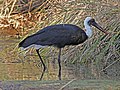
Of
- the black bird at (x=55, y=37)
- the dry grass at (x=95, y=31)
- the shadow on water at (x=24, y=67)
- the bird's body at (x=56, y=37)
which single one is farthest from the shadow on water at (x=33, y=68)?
the bird's body at (x=56, y=37)

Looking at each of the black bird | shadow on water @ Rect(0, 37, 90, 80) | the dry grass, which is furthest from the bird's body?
the dry grass

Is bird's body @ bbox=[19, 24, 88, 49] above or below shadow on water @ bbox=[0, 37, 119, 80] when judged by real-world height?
above

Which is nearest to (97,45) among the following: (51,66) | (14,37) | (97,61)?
(97,61)

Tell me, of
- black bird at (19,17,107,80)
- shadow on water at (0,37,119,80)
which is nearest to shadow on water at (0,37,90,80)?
shadow on water at (0,37,119,80)

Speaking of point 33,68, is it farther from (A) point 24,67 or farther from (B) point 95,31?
(B) point 95,31

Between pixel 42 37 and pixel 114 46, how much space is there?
1651 mm

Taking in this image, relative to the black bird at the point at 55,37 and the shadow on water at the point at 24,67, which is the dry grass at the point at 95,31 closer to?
the shadow on water at the point at 24,67

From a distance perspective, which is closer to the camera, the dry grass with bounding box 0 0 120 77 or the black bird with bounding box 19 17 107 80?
the black bird with bounding box 19 17 107 80

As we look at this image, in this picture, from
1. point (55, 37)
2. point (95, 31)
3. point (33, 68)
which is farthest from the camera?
point (95, 31)

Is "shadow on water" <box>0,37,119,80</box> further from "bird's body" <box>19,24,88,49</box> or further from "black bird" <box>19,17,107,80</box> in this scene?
"bird's body" <box>19,24,88,49</box>

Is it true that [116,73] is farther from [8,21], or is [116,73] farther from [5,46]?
[8,21]

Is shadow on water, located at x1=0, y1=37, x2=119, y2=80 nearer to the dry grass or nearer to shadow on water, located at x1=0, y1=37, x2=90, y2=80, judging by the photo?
shadow on water, located at x1=0, y1=37, x2=90, y2=80

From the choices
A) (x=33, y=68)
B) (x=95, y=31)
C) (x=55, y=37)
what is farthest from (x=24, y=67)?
(x=95, y=31)

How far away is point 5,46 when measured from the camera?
11180 millimetres
